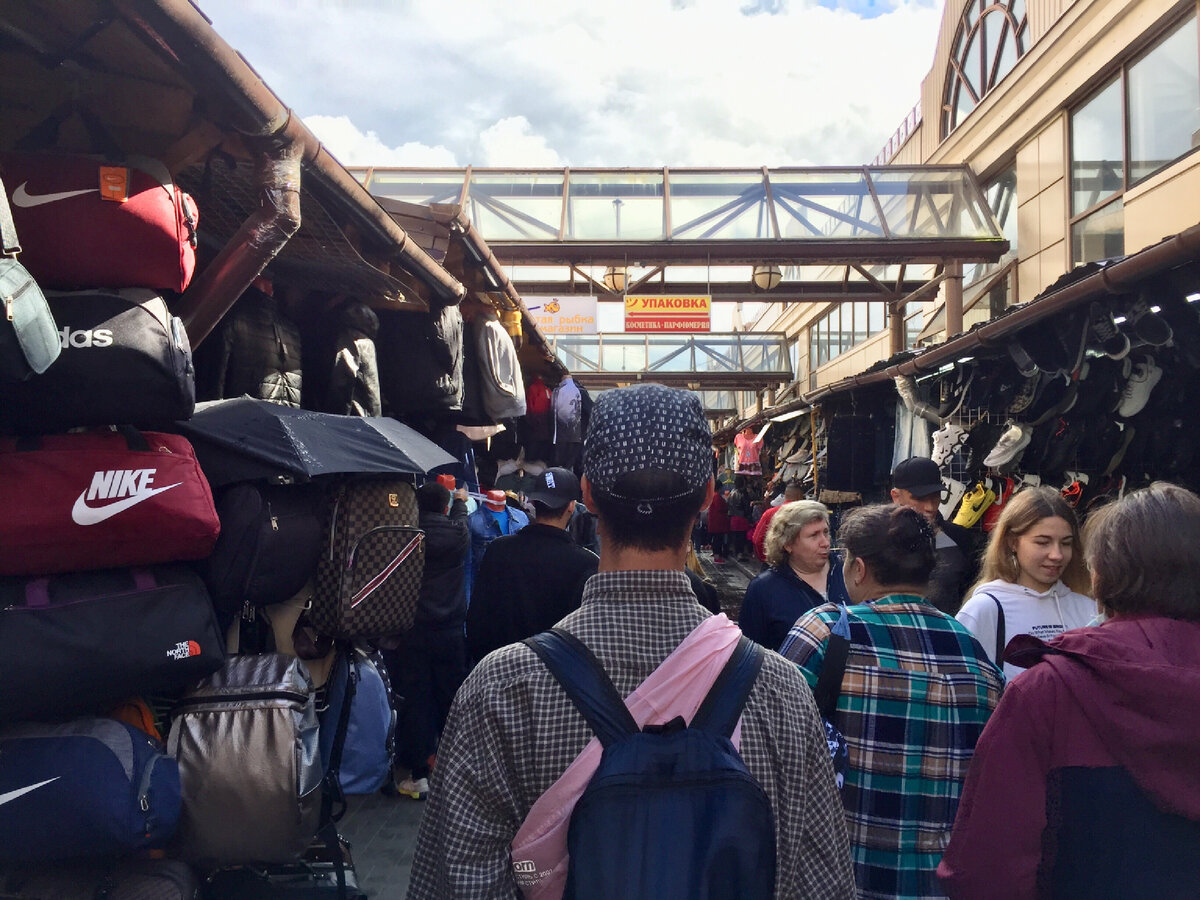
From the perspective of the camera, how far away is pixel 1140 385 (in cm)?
393

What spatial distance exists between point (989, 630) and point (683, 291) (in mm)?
9885

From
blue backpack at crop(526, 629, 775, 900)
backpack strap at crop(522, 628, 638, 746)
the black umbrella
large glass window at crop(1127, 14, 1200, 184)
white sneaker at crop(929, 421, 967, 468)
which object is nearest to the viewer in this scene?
blue backpack at crop(526, 629, 775, 900)

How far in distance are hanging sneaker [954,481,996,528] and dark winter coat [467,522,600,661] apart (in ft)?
8.95

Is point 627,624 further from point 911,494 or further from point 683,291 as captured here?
point 683,291

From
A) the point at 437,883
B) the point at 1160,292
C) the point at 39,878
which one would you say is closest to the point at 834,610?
the point at 437,883

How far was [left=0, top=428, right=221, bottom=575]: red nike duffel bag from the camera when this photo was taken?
1.83 meters

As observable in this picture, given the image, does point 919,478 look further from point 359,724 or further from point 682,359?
point 682,359

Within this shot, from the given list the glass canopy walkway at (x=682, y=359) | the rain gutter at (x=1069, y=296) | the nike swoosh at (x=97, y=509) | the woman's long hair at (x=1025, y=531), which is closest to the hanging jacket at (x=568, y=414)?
the rain gutter at (x=1069, y=296)

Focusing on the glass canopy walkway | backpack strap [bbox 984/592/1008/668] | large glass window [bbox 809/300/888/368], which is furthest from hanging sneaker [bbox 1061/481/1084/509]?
the glass canopy walkway

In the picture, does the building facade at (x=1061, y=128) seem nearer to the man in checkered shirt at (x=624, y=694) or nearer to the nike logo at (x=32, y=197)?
the man in checkered shirt at (x=624, y=694)

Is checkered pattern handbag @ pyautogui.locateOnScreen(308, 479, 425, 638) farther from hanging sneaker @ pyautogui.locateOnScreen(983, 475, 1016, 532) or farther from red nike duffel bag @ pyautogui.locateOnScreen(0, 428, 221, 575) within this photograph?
hanging sneaker @ pyautogui.locateOnScreen(983, 475, 1016, 532)

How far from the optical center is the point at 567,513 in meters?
4.03

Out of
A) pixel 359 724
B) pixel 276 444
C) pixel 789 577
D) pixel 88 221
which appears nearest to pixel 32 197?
pixel 88 221

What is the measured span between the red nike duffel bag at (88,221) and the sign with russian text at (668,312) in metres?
9.50
